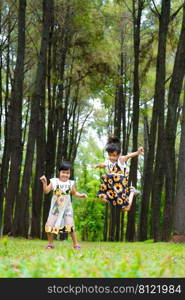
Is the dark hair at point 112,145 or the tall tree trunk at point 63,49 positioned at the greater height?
the tall tree trunk at point 63,49

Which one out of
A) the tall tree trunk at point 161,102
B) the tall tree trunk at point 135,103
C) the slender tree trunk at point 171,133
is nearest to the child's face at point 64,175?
the slender tree trunk at point 171,133

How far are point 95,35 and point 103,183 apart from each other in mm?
14397

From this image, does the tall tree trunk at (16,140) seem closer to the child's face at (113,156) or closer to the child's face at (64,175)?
the child's face at (113,156)

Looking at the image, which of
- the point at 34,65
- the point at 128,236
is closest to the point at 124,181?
the point at 128,236

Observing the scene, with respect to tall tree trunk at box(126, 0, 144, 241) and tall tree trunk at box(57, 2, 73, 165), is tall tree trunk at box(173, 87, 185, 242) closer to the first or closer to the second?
tall tree trunk at box(126, 0, 144, 241)

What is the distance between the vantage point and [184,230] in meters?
13.7

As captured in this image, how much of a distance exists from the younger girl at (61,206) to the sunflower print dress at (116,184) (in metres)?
1.04

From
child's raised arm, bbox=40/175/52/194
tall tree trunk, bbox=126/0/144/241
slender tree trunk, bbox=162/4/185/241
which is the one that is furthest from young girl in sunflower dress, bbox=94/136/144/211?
tall tree trunk, bbox=126/0/144/241

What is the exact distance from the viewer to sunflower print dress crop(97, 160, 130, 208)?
34.5ft

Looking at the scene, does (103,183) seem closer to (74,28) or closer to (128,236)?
(128,236)

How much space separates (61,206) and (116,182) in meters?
1.44

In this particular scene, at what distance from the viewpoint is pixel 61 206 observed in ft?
32.0

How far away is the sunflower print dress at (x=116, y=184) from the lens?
1051cm

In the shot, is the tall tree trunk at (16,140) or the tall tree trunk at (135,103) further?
the tall tree trunk at (135,103)
